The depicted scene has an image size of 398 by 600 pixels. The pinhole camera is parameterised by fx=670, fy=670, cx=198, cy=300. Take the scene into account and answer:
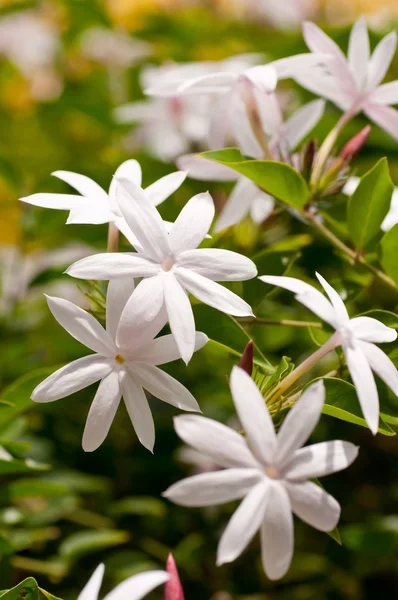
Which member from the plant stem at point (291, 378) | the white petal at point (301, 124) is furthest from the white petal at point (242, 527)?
the white petal at point (301, 124)

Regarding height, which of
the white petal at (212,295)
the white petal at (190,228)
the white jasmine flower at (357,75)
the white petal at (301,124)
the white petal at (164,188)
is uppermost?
the white jasmine flower at (357,75)

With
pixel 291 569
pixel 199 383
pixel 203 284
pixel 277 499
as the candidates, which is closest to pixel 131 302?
pixel 203 284

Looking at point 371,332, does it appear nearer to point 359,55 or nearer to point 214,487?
point 214,487

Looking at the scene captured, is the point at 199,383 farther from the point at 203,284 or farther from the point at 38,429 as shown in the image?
the point at 203,284

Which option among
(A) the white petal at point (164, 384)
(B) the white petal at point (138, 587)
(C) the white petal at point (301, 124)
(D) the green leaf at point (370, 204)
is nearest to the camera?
(B) the white petal at point (138, 587)

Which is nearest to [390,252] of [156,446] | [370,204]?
[370,204]

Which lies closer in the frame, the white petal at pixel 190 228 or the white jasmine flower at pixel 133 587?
the white jasmine flower at pixel 133 587

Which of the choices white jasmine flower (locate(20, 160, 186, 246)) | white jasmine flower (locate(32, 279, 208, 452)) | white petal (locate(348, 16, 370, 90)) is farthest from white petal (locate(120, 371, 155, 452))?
white petal (locate(348, 16, 370, 90))

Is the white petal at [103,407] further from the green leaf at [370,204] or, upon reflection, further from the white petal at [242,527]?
the green leaf at [370,204]
